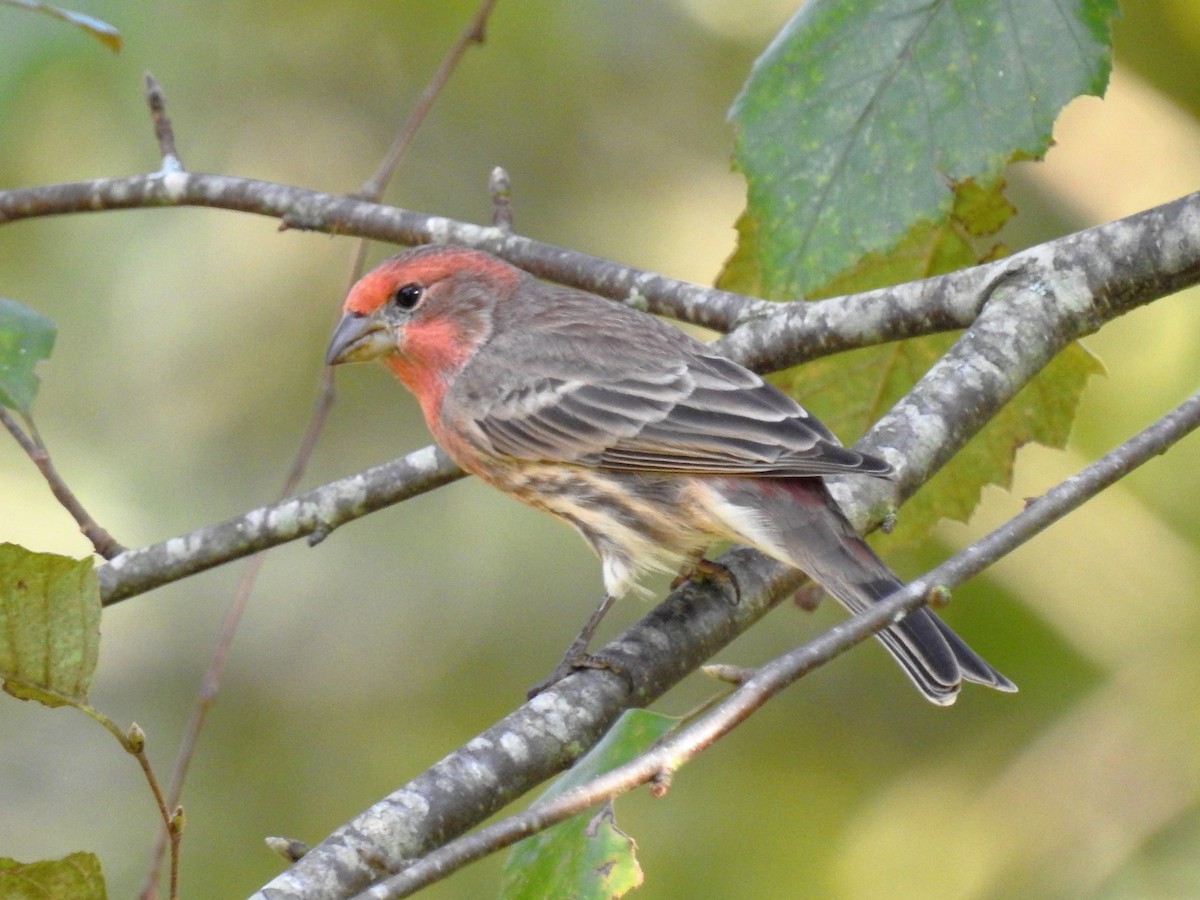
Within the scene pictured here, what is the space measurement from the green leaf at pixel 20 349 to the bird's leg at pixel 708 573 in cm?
145

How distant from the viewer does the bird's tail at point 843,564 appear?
10.5 ft

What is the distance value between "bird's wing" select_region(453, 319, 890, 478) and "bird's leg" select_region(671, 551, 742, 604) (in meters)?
0.26

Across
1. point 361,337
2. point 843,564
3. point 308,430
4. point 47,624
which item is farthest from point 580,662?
point 361,337

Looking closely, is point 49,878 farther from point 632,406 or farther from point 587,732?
point 632,406

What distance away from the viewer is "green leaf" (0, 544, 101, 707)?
2236 millimetres

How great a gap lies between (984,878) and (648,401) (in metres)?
2.57

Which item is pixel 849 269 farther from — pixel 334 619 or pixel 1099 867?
pixel 334 619

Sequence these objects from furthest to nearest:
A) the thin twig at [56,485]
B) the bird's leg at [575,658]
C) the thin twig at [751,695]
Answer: the thin twig at [56,485] < the bird's leg at [575,658] < the thin twig at [751,695]

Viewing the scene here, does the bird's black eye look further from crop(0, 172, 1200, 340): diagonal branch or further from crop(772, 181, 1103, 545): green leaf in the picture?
crop(772, 181, 1103, 545): green leaf

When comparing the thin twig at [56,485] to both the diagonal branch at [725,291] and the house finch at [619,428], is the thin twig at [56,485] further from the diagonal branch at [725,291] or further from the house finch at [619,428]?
the diagonal branch at [725,291]

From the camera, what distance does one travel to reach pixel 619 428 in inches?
157

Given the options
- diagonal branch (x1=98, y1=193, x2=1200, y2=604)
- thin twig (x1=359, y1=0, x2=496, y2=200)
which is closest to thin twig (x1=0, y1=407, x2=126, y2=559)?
diagonal branch (x1=98, y1=193, x2=1200, y2=604)

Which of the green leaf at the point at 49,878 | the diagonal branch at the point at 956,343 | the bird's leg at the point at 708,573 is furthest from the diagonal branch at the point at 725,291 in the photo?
the green leaf at the point at 49,878

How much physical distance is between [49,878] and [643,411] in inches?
87.4
